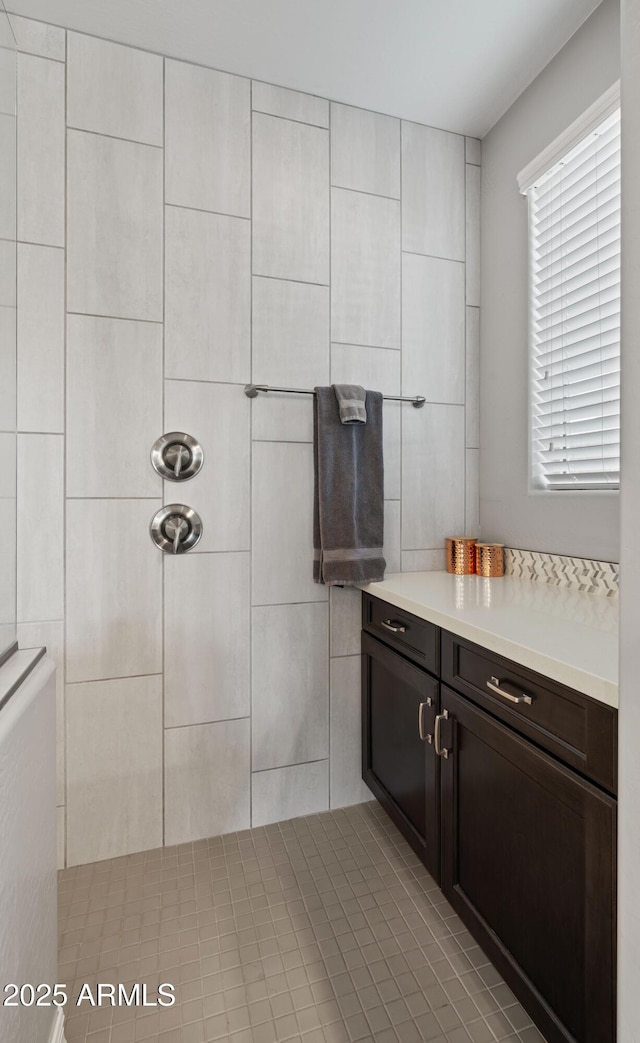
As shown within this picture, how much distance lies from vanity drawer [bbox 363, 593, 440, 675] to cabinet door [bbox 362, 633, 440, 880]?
0.12ft

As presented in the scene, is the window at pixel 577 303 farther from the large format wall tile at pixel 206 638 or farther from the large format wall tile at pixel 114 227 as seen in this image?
the large format wall tile at pixel 114 227

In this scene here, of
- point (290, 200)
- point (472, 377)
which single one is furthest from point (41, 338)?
point (472, 377)

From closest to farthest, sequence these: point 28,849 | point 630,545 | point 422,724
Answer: point 630,545 < point 28,849 < point 422,724

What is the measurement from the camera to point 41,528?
1.60m

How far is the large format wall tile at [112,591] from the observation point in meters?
1.65

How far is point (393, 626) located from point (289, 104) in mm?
1839

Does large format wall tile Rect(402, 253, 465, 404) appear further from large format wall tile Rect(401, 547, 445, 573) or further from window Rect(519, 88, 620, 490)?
large format wall tile Rect(401, 547, 445, 573)

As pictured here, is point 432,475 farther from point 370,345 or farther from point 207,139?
point 207,139

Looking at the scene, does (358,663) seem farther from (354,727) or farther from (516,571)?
(516,571)

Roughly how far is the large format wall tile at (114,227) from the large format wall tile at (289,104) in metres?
0.43

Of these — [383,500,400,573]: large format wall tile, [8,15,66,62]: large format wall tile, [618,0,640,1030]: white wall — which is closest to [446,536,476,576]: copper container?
[383,500,400,573]: large format wall tile

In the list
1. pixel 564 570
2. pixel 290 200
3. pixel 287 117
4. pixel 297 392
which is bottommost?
pixel 564 570

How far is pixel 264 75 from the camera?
1781 millimetres

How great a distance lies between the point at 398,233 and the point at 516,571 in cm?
134
